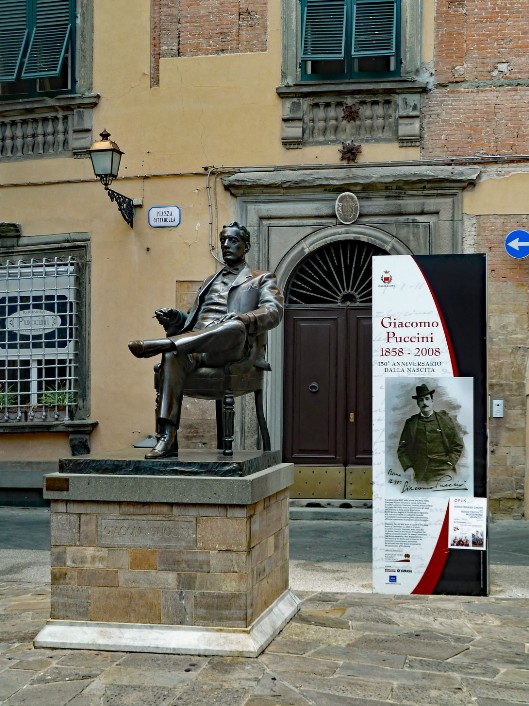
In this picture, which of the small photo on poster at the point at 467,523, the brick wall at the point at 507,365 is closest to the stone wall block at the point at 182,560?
the small photo on poster at the point at 467,523

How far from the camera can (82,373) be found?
12.0 meters

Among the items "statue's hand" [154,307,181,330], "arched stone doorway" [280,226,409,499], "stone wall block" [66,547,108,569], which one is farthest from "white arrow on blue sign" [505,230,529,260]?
"stone wall block" [66,547,108,569]

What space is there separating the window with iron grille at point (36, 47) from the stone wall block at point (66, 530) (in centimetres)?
783

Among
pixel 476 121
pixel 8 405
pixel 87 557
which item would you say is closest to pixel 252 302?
pixel 87 557

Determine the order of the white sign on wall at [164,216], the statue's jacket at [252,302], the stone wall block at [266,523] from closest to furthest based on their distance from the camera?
1. the stone wall block at [266,523]
2. the statue's jacket at [252,302]
3. the white sign on wall at [164,216]

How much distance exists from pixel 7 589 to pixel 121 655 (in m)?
2.11

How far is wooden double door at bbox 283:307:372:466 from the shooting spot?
1156 centimetres

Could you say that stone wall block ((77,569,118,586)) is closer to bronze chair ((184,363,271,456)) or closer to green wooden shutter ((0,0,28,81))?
bronze chair ((184,363,271,456))

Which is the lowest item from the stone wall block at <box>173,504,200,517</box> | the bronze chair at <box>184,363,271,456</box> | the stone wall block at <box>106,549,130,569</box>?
the stone wall block at <box>106,549,130,569</box>

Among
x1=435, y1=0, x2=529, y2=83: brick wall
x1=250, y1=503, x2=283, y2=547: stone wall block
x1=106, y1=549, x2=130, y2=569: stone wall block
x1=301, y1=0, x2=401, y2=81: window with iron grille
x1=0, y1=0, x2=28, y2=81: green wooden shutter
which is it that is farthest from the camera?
x1=0, y1=0, x2=28, y2=81: green wooden shutter

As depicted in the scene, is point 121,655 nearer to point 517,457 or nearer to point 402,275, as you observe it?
point 402,275

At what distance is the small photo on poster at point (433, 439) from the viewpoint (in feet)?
23.0

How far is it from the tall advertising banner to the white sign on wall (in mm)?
5060

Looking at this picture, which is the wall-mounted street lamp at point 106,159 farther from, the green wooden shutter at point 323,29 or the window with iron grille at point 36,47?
the green wooden shutter at point 323,29
